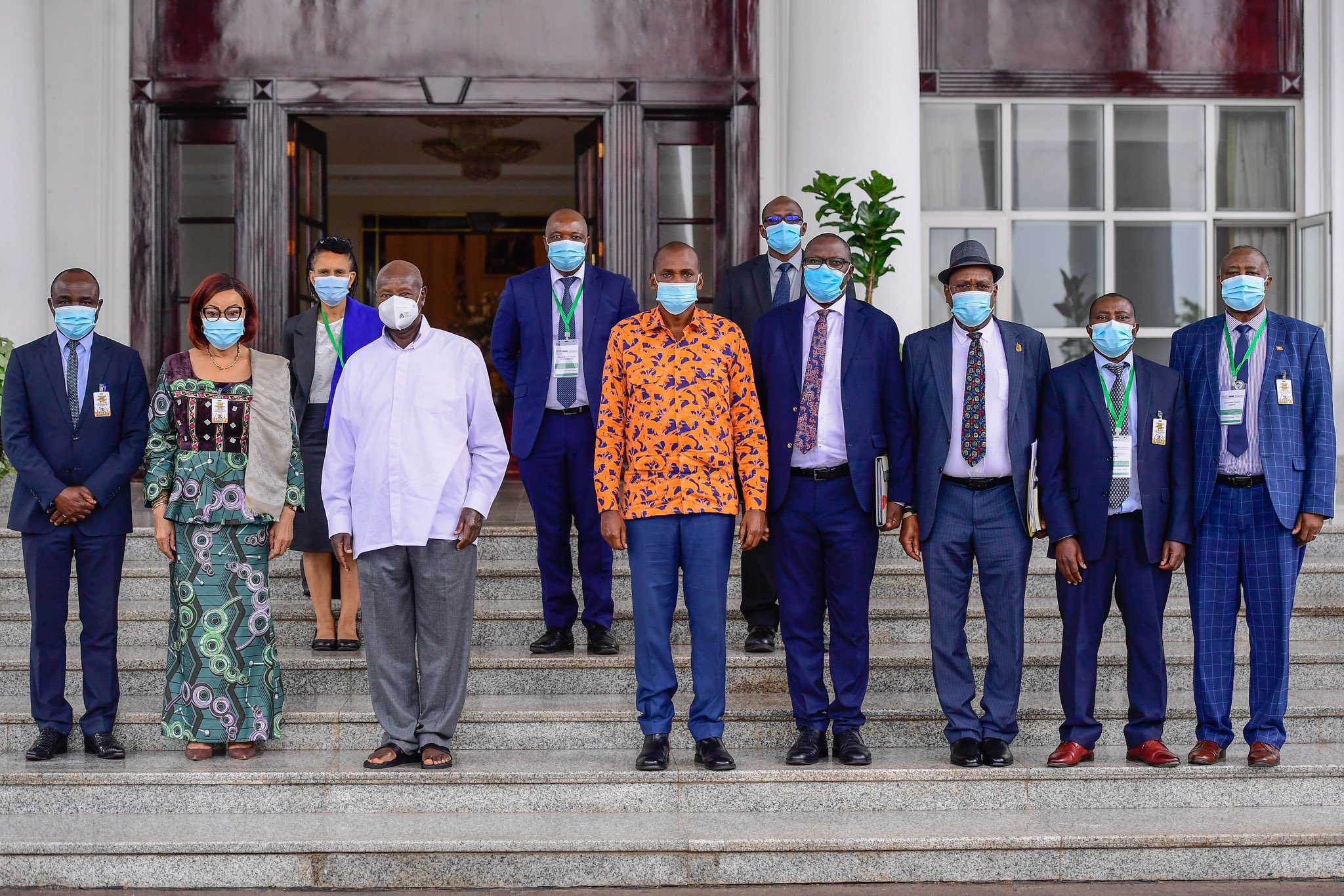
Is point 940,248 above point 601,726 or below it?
above

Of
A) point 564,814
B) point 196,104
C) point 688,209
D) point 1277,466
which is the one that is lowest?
point 564,814

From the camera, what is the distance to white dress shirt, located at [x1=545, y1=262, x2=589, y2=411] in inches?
238

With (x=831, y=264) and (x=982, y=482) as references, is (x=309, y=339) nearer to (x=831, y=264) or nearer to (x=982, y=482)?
(x=831, y=264)

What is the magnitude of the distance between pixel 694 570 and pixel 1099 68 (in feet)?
21.4

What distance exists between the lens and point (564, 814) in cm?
504

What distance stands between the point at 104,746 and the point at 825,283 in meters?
3.26

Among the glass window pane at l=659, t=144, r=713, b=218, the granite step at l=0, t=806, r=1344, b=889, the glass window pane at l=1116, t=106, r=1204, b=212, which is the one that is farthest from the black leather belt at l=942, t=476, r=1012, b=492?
the glass window pane at l=1116, t=106, r=1204, b=212

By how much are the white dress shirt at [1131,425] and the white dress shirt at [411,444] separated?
2.29m

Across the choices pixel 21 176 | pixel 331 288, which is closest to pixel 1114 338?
pixel 331 288

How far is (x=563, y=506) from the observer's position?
19.9 feet

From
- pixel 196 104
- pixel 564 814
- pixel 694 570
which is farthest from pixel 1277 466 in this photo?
pixel 196 104

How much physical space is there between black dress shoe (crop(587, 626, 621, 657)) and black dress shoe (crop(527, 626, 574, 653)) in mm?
90

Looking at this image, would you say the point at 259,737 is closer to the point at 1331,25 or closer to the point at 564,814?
the point at 564,814

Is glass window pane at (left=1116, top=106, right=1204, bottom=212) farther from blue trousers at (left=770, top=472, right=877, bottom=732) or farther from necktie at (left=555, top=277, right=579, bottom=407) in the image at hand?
blue trousers at (left=770, top=472, right=877, bottom=732)
